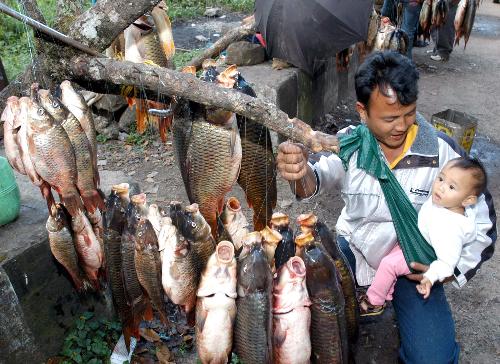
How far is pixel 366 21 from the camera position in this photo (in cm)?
596

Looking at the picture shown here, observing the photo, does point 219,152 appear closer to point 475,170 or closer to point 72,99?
point 72,99

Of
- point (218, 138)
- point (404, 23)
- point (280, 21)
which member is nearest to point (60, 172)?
point (218, 138)

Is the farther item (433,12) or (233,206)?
(433,12)

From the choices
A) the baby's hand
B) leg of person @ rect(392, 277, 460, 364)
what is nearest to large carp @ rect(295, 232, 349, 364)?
the baby's hand

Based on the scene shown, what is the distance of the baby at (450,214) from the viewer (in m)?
2.81

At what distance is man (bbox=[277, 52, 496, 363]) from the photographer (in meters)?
2.88

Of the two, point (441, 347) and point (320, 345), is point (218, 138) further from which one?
point (441, 347)

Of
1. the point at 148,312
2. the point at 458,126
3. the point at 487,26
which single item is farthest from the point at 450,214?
the point at 487,26

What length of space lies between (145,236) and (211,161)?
0.50 meters

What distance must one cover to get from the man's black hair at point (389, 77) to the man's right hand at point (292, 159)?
0.64 meters

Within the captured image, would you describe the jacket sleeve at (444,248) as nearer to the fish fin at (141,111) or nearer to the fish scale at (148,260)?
the fish scale at (148,260)

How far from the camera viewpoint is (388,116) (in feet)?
9.53

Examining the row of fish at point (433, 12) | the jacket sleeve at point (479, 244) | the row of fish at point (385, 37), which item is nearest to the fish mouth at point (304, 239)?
the jacket sleeve at point (479, 244)

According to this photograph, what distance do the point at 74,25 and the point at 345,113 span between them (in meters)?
6.51
